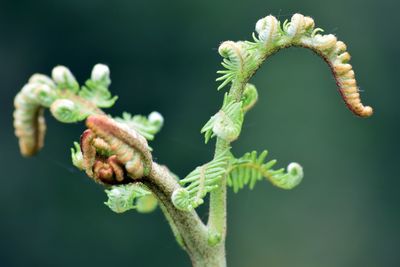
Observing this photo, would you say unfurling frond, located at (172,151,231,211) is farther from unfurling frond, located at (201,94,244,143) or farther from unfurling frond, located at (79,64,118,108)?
unfurling frond, located at (79,64,118,108)

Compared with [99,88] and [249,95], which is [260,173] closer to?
[249,95]

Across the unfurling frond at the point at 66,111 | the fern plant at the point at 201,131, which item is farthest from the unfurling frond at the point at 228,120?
the unfurling frond at the point at 66,111

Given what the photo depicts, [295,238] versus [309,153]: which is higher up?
[309,153]

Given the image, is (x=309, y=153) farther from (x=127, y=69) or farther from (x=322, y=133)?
(x=127, y=69)

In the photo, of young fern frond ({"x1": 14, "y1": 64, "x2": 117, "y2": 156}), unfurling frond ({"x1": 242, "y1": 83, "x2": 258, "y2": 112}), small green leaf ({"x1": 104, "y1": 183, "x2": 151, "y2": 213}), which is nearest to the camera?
young fern frond ({"x1": 14, "y1": 64, "x2": 117, "y2": 156})

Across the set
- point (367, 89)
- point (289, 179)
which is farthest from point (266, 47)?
point (367, 89)

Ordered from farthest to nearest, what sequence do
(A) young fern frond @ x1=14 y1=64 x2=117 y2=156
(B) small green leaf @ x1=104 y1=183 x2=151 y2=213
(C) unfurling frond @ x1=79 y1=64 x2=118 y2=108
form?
(B) small green leaf @ x1=104 y1=183 x2=151 y2=213, (C) unfurling frond @ x1=79 y1=64 x2=118 y2=108, (A) young fern frond @ x1=14 y1=64 x2=117 y2=156

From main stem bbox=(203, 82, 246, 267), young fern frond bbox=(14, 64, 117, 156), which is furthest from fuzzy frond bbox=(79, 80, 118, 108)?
main stem bbox=(203, 82, 246, 267)

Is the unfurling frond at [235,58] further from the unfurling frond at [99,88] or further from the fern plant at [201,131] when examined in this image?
the unfurling frond at [99,88]
